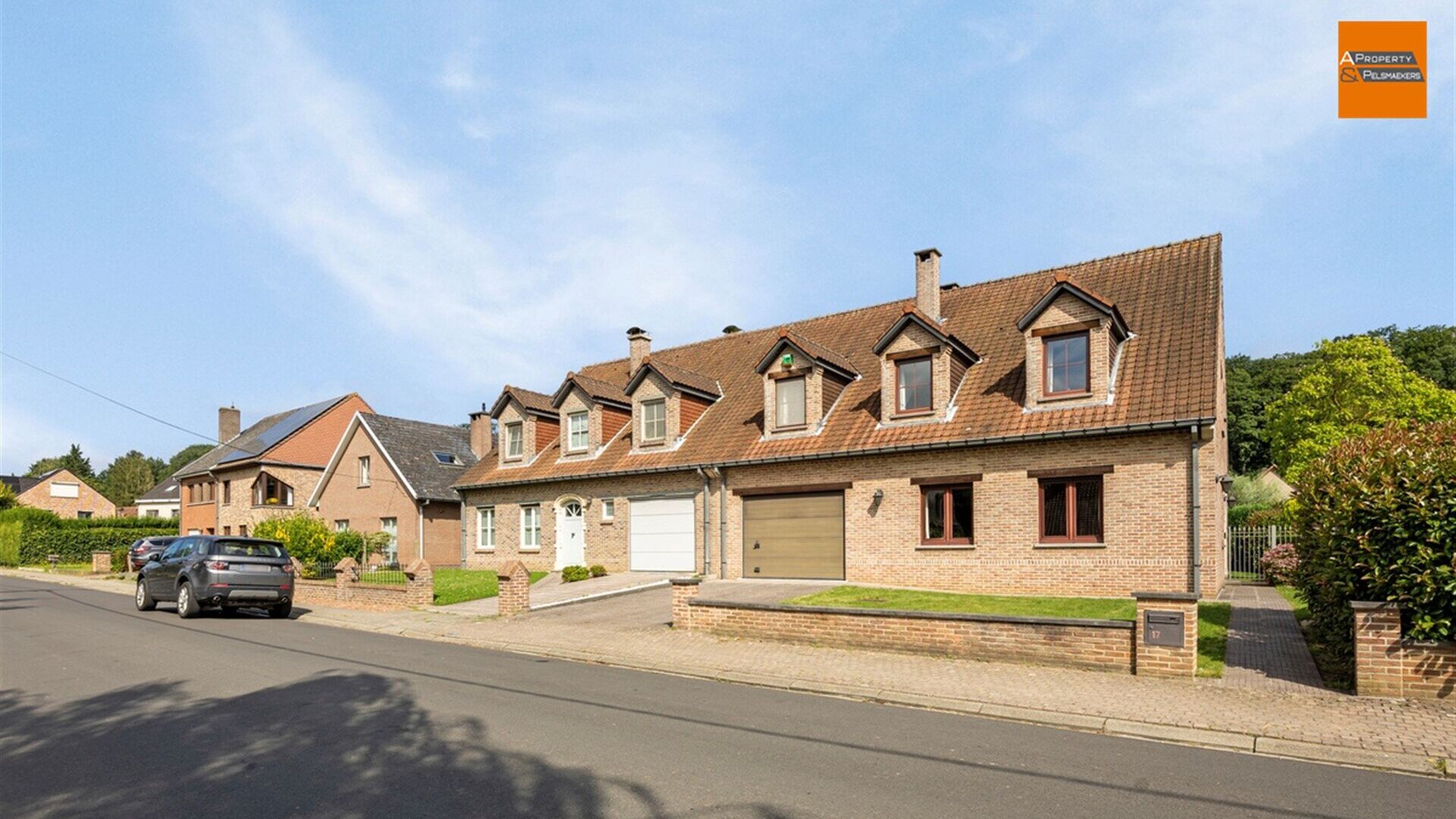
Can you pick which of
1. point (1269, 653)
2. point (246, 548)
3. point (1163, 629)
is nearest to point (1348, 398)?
point (1269, 653)

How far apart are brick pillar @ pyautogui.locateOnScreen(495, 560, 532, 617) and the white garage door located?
6.63 meters

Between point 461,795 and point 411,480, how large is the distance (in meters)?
30.2

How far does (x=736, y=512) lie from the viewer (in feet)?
77.4

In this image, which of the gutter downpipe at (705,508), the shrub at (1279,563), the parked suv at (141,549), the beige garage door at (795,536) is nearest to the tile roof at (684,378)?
the gutter downpipe at (705,508)

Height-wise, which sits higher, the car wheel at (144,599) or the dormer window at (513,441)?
the dormer window at (513,441)

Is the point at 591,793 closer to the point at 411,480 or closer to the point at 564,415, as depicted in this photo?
the point at 564,415

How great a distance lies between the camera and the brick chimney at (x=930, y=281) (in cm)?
2403

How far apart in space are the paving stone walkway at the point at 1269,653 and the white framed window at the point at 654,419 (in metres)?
15.3

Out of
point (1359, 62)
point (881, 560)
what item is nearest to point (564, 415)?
point (881, 560)

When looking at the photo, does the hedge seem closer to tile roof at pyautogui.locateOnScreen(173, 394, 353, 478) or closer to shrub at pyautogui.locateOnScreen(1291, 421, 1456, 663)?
tile roof at pyautogui.locateOnScreen(173, 394, 353, 478)

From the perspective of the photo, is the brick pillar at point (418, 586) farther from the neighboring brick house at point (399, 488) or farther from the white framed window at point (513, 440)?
the neighboring brick house at point (399, 488)

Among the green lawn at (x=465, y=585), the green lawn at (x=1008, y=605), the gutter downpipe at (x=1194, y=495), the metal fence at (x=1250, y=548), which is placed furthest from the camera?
the metal fence at (x=1250, y=548)

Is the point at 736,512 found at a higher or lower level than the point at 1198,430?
lower

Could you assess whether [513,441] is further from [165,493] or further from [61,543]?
[165,493]
